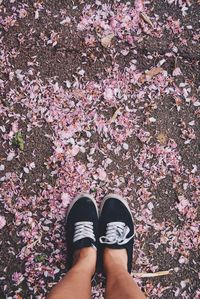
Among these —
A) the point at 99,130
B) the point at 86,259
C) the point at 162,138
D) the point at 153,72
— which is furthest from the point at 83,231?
the point at 153,72

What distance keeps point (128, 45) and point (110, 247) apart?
111 centimetres

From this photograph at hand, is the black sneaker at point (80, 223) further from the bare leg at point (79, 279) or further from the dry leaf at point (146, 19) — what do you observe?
the dry leaf at point (146, 19)

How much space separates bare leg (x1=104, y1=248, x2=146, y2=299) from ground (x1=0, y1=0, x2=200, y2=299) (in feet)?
0.55

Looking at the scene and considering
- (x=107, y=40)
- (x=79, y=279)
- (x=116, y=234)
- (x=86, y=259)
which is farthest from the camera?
(x=107, y=40)

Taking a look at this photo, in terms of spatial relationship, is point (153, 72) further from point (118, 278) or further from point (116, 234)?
point (118, 278)

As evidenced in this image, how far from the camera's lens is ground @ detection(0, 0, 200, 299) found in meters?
2.65

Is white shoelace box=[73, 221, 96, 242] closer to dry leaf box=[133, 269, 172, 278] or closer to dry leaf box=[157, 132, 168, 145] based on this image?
dry leaf box=[133, 269, 172, 278]

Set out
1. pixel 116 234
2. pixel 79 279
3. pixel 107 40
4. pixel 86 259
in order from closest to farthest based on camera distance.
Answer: pixel 79 279 < pixel 86 259 < pixel 116 234 < pixel 107 40

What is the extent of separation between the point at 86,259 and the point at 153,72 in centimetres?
108

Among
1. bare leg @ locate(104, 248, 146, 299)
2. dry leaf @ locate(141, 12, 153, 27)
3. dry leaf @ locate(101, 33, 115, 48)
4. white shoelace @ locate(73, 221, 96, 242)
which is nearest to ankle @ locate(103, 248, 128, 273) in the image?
bare leg @ locate(104, 248, 146, 299)

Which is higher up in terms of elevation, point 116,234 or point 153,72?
point 153,72

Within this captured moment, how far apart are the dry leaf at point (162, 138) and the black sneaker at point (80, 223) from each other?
501 mm

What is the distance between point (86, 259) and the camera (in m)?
2.53

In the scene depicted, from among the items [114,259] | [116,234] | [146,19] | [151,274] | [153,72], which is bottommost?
[151,274]
